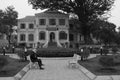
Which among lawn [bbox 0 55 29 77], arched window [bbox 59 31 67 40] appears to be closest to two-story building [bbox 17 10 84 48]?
arched window [bbox 59 31 67 40]

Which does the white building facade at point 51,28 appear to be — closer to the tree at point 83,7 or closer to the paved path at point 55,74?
the tree at point 83,7

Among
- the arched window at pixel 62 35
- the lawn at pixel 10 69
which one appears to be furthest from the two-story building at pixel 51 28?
the lawn at pixel 10 69

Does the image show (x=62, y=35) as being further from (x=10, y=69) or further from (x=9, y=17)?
(x=10, y=69)

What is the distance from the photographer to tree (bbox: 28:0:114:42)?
167ft

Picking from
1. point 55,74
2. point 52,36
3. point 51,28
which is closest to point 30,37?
point 52,36

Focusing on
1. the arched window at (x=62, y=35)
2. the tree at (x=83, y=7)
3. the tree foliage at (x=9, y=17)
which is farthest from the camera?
the tree foliage at (x=9, y=17)

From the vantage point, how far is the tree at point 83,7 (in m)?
50.9

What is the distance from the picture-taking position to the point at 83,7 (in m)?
50.6

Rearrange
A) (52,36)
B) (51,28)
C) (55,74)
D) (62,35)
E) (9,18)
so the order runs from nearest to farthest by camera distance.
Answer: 1. (55,74)
2. (51,28)
3. (52,36)
4. (62,35)
5. (9,18)

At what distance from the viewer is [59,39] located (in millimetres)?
56156

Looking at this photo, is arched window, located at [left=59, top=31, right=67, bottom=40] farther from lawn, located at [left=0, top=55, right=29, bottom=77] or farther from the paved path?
the paved path

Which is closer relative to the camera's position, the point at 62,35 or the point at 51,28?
the point at 51,28

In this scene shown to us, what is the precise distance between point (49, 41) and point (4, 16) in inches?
1106

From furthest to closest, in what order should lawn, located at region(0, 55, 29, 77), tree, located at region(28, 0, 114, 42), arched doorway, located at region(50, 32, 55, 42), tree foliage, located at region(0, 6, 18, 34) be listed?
tree foliage, located at region(0, 6, 18, 34), arched doorway, located at region(50, 32, 55, 42), tree, located at region(28, 0, 114, 42), lawn, located at region(0, 55, 29, 77)
